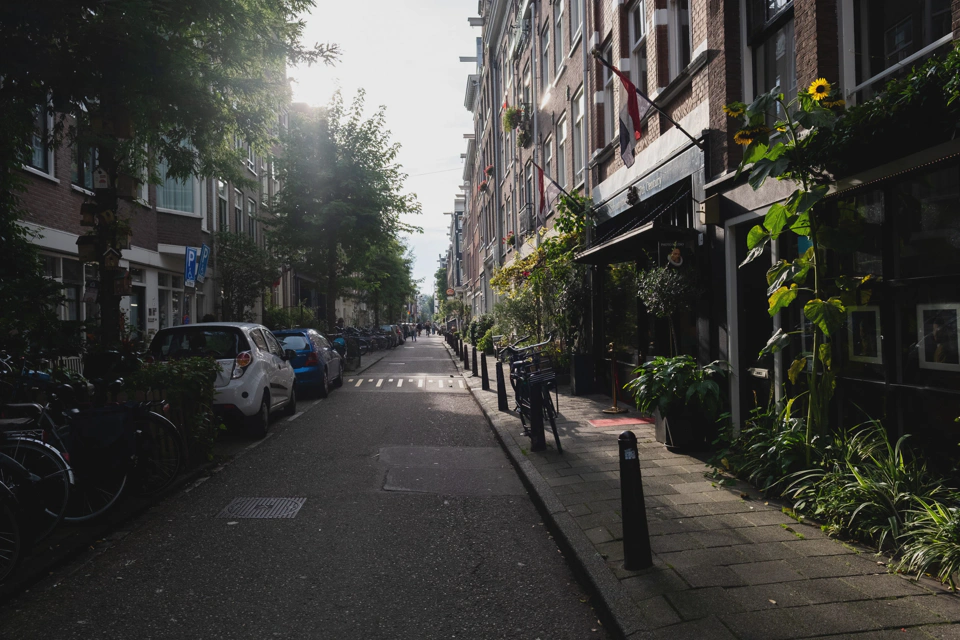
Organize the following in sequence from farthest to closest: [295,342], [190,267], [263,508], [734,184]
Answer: [190,267] < [295,342] < [734,184] < [263,508]

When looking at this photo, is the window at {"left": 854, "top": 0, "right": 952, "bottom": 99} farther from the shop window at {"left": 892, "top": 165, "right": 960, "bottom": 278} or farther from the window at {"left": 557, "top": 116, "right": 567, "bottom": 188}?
the window at {"left": 557, "top": 116, "right": 567, "bottom": 188}

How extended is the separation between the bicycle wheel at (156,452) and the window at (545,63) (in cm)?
1620

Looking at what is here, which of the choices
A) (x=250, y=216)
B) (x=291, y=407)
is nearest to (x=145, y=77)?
(x=291, y=407)

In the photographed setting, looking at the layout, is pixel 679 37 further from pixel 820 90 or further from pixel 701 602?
pixel 701 602

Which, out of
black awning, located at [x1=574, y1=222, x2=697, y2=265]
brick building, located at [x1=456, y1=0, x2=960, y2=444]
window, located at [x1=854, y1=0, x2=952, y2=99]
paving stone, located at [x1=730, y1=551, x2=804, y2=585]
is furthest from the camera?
black awning, located at [x1=574, y1=222, x2=697, y2=265]

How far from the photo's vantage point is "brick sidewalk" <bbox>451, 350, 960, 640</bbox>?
10.4ft

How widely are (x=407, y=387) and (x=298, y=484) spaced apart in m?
9.78

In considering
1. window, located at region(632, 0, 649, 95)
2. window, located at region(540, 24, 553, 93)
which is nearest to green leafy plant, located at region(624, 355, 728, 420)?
window, located at region(632, 0, 649, 95)

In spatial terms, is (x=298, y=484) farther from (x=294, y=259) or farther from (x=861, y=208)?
(x=294, y=259)

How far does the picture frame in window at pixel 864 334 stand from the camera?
5266 mm

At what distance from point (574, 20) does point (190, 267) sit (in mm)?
12426

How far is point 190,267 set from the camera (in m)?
19.2

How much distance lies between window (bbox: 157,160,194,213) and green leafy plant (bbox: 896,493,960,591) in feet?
66.4

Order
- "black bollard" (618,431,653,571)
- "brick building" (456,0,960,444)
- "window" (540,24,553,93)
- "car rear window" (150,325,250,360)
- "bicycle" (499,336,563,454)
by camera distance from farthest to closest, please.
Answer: "window" (540,24,553,93)
"car rear window" (150,325,250,360)
"bicycle" (499,336,563,454)
"brick building" (456,0,960,444)
"black bollard" (618,431,653,571)
